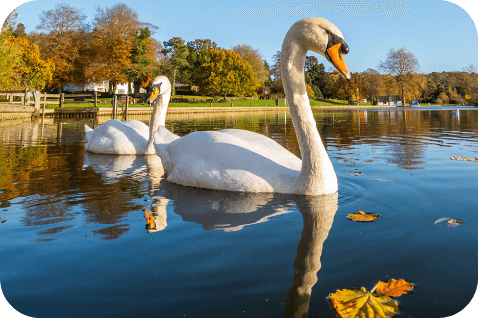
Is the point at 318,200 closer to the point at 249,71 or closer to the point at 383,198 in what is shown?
the point at 383,198

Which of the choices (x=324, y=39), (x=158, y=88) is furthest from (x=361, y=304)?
(x=158, y=88)

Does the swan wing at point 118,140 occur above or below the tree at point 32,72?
below

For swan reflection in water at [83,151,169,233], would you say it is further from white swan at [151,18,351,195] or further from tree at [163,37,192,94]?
tree at [163,37,192,94]

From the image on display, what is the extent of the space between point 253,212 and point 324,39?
86.4 inches

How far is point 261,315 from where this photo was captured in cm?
222

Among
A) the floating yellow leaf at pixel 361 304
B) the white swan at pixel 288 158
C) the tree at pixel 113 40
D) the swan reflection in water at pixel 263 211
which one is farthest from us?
the tree at pixel 113 40

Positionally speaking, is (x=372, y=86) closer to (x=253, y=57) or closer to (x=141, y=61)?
(x=253, y=57)

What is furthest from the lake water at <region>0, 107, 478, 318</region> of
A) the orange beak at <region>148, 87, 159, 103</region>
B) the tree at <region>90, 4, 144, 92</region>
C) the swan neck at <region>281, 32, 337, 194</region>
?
the tree at <region>90, 4, 144, 92</region>

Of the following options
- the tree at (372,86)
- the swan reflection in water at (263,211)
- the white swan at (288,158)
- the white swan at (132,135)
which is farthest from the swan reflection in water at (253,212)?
the tree at (372,86)

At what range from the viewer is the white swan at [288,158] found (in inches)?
174

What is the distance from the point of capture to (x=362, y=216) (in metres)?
4.12

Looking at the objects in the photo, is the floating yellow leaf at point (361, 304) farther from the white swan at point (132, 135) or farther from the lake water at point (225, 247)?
the white swan at point (132, 135)

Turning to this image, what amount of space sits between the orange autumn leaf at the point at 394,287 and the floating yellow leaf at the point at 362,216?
1.49 m

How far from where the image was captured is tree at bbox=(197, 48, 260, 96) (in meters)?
67.4
